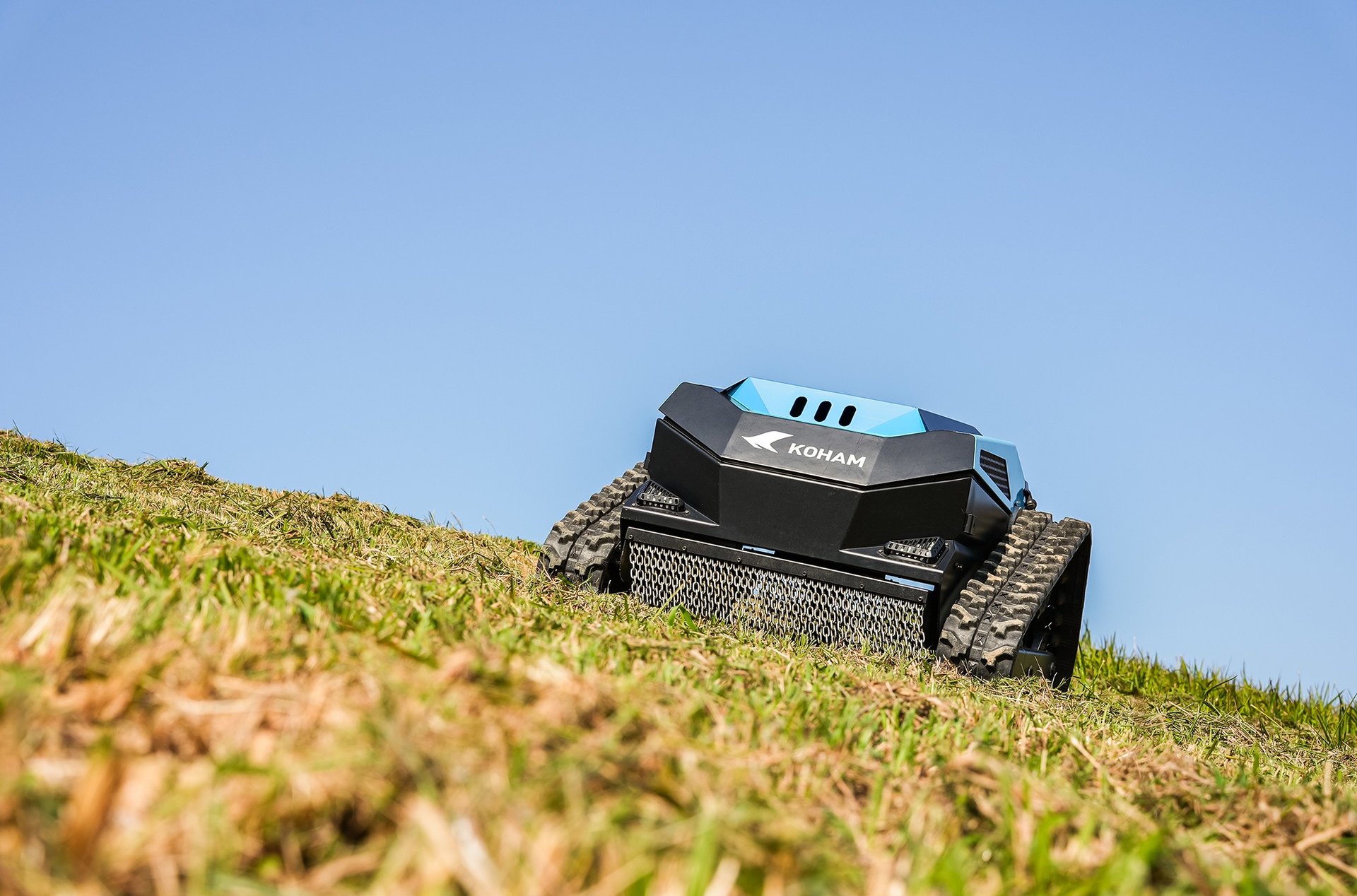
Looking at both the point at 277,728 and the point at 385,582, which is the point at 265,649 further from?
the point at 385,582

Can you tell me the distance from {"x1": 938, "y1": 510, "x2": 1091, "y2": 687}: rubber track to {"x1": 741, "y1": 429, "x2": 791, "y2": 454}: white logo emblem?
1.04 metres

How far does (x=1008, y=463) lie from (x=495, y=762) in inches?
189

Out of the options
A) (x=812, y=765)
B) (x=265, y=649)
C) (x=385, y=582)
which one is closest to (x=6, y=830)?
(x=265, y=649)

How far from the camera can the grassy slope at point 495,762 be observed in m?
A: 1.08

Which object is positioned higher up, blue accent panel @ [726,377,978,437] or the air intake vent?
blue accent panel @ [726,377,978,437]

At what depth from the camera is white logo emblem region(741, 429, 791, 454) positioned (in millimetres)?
5223

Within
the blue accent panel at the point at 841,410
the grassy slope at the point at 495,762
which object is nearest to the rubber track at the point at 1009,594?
the blue accent panel at the point at 841,410

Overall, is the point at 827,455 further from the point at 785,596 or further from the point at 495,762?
the point at 495,762

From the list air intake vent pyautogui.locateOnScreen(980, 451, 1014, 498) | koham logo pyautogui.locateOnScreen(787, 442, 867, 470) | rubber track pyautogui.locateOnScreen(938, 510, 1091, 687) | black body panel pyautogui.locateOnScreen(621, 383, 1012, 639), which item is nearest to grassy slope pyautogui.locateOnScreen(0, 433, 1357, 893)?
rubber track pyautogui.locateOnScreen(938, 510, 1091, 687)

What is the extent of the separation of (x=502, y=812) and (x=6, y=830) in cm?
44

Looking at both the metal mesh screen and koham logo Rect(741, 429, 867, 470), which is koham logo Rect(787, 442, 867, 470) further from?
the metal mesh screen

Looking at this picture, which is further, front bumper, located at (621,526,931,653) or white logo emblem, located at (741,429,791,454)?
white logo emblem, located at (741,429,791,454)

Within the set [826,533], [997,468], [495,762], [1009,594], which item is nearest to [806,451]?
[826,533]

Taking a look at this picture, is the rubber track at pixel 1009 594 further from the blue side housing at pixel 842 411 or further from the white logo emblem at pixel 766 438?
the white logo emblem at pixel 766 438
